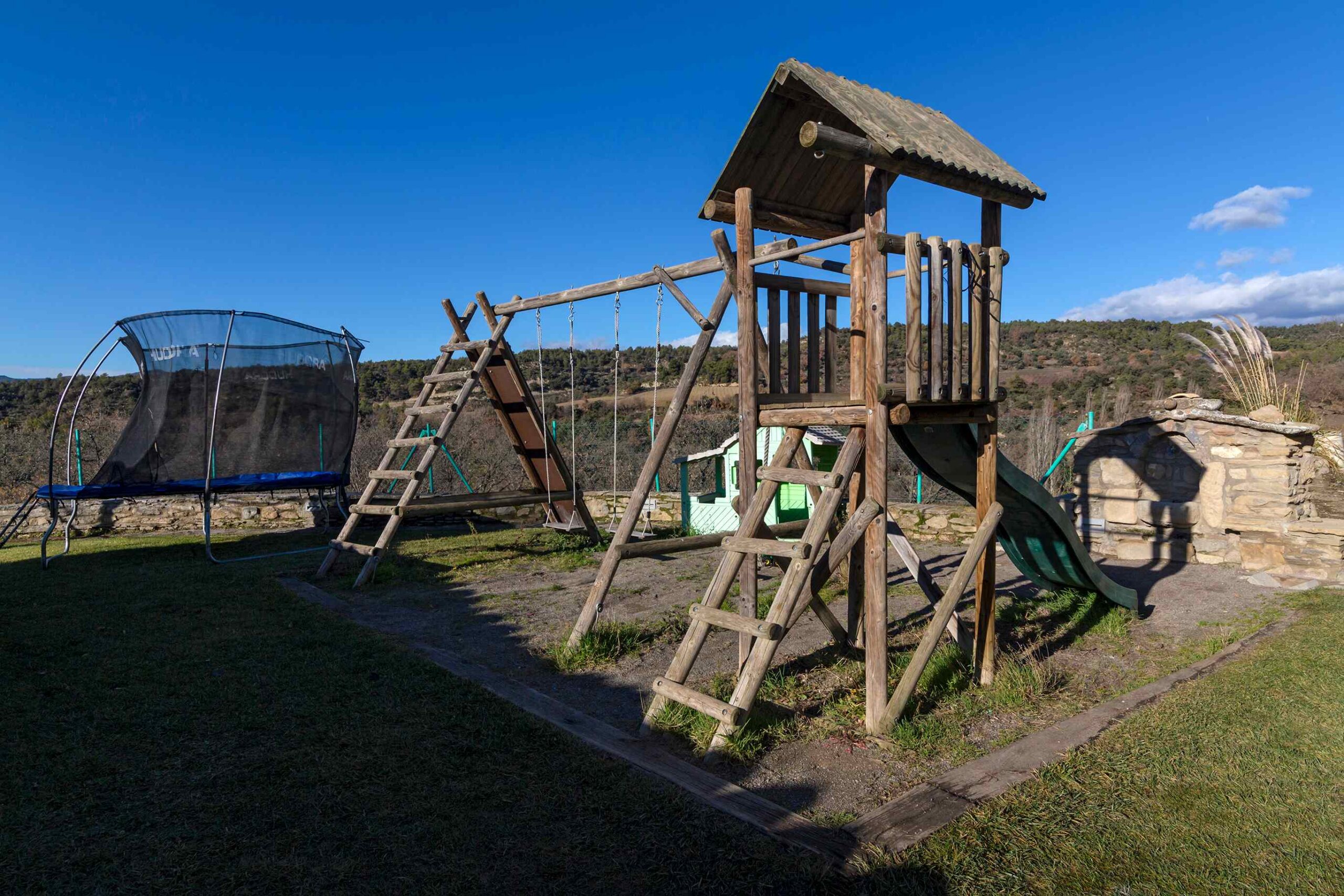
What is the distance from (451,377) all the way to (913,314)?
5.36m

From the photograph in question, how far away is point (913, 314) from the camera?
156 inches

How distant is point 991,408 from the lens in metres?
4.55

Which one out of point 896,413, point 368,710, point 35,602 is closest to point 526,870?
point 368,710

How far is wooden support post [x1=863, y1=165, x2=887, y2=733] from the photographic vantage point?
3.86 m

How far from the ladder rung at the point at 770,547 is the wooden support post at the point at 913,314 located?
95cm

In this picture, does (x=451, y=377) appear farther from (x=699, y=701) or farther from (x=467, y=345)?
(x=699, y=701)

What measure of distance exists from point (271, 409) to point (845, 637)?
26.7 feet

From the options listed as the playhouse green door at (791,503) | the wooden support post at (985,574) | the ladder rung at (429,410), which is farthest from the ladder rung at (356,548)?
the wooden support post at (985,574)

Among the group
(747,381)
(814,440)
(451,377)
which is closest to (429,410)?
(451,377)

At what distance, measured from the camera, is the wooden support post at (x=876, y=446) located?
386 cm

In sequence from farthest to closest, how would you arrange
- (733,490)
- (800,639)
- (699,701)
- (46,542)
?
(733,490), (46,542), (800,639), (699,701)

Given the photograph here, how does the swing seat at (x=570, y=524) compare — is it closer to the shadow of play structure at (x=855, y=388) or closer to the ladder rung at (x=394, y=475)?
the ladder rung at (x=394, y=475)

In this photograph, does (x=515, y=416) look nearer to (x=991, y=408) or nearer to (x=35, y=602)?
(x=35, y=602)

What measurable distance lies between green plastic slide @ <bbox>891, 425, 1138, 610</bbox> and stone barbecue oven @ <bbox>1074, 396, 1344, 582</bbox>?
266 cm
